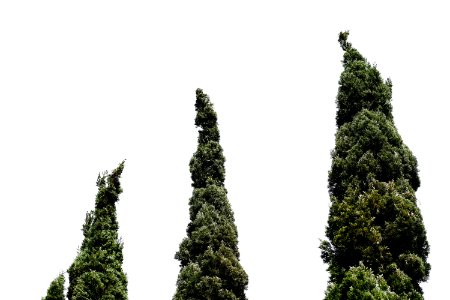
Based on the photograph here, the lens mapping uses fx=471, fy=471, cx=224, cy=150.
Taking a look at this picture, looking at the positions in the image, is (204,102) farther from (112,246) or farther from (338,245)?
(338,245)

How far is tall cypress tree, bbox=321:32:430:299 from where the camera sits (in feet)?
44.2

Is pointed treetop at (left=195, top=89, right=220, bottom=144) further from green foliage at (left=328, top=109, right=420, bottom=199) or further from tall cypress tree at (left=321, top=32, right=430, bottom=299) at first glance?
green foliage at (left=328, top=109, right=420, bottom=199)

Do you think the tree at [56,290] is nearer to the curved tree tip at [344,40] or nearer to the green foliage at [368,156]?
the green foliage at [368,156]

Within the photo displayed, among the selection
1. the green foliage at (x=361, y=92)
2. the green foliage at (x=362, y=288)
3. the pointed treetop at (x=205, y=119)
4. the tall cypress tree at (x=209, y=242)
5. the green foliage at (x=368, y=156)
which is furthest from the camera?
the pointed treetop at (x=205, y=119)

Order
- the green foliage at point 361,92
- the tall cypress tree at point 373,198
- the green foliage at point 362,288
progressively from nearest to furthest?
the green foliage at point 362,288
the tall cypress tree at point 373,198
the green foliage at point 361,92

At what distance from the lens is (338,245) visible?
14.2m

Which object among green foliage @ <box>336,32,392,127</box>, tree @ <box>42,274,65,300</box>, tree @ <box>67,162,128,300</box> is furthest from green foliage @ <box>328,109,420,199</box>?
tree @ <box>42,274,65,300</box>

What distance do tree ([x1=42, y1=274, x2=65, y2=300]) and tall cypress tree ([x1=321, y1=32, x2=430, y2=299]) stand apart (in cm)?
1242

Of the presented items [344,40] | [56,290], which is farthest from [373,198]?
[56,290]

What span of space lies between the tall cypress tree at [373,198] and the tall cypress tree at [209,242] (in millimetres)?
6114

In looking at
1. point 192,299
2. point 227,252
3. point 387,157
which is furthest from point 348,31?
point 192,299

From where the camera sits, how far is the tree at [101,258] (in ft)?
66.2

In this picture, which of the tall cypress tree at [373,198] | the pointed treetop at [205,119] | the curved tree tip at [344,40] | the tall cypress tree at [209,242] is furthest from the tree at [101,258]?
the curved tree tip at [344,40]

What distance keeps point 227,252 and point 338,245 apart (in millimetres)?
7052
